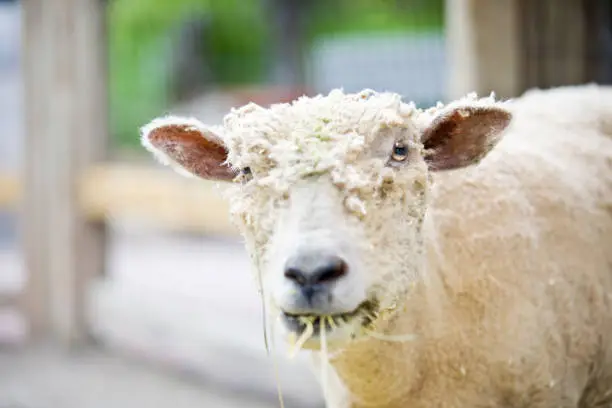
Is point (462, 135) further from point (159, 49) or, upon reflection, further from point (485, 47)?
point (159, 49)

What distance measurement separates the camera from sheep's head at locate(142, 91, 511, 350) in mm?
2584

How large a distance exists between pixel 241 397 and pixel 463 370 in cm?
340

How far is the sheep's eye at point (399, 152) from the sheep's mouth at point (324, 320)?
445 mm

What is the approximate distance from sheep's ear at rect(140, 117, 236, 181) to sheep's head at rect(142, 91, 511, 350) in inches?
1.0

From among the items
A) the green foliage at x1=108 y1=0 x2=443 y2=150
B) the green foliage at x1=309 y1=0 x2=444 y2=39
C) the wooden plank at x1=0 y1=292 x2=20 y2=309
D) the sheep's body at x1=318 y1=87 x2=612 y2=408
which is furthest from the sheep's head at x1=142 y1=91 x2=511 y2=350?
the green foliage at x1=108 y1=0 x2=443 y2=150

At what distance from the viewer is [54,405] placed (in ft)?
21.5

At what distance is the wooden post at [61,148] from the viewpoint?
25.2 feet

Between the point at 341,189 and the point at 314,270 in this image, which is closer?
the point at 314,270

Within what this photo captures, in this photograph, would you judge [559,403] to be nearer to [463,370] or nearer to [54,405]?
[463,370]

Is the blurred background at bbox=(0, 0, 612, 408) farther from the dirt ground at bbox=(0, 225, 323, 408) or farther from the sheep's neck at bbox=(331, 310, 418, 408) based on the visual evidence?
the sheep's neck at bbox=(331, 310, 418, 408)

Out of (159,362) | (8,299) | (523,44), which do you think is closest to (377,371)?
(523,44)

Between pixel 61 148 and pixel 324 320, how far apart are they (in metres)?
5.41

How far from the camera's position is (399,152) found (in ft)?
9.57

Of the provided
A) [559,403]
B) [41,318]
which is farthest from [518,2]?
[41,318]
